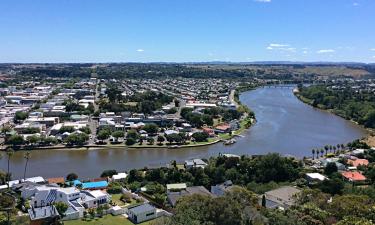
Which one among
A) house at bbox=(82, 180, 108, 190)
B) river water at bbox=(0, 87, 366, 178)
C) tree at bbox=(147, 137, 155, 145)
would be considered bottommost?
river water at bbox=(0, 87, 366, 178)

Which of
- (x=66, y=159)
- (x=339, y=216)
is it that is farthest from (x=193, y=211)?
(x=66, y=159)

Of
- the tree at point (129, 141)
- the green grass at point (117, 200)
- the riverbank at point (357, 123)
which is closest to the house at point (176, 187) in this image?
the green grass at point (117, 200)

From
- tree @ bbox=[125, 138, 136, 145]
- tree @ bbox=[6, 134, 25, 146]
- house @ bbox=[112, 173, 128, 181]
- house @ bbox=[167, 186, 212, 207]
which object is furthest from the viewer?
tree @ bbox=[125, 138, 136, 145]

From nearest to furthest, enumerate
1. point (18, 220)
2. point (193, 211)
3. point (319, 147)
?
point (193, 211), point (18, 220), point (319, 147)

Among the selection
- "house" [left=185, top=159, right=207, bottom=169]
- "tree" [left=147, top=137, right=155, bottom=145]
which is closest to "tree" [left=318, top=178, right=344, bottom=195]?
"house" [left=185, top=159, right=207, bottom=169]

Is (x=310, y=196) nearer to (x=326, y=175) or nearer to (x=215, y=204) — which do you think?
(x=215, y=204)

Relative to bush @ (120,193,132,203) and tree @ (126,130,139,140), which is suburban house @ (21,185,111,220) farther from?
tree @ (126,130,139,140)
